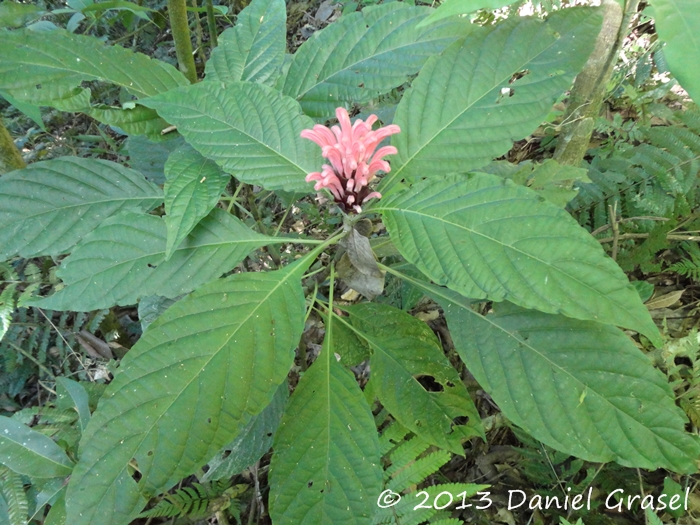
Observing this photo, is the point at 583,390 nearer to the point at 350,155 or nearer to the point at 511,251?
the point at 511,251

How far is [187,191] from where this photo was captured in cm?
116

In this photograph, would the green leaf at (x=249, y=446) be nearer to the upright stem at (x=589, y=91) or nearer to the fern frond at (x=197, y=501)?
the fern frond at (x=197, y=501)

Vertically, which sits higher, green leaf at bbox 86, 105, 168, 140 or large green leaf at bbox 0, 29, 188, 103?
large green leaf at bbox 0, 29, 188, 103

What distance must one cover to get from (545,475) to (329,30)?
5.92 feet

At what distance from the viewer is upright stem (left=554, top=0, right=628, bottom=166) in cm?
138

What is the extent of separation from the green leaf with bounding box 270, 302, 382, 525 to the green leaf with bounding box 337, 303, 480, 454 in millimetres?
154

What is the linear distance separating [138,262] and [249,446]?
2.44ft

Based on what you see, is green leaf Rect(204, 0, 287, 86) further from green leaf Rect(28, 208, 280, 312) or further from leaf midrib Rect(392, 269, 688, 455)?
leaf midrib Rect(392, 269, 688, 455)

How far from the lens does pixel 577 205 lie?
6.71 ft

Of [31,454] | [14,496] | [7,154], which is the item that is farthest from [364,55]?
[14,496]

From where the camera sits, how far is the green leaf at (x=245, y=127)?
115 centimetres

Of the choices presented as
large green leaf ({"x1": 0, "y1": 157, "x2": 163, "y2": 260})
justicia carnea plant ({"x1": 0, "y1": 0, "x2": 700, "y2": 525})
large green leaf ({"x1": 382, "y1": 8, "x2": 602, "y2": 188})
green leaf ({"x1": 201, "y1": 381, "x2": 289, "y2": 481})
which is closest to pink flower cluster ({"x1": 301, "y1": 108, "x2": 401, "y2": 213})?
justicia carnea plant ({"x1": 0, "y1": 0, "x2": 700, "y2": 525})

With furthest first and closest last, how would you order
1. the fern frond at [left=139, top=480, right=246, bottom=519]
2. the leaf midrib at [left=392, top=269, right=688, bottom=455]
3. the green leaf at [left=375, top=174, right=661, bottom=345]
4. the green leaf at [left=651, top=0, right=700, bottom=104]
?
the fern frond at [left=139, top=480, right=246, bottom=519], the leaf midrib at [left=392, top=269, right=688, bottom=455], the green leaf at [left=375, top=174, right=661, bottom=345], the green leaf at [left=651, top=0, right=700, bottom=104]

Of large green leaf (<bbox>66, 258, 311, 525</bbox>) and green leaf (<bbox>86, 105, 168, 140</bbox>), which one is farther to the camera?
green leaf (<bbox>86, 105, 168, 140</bbox>)
